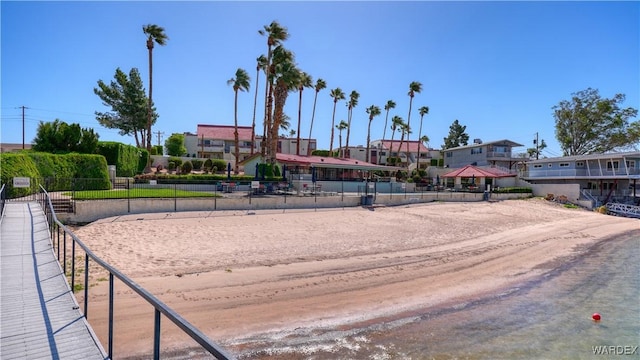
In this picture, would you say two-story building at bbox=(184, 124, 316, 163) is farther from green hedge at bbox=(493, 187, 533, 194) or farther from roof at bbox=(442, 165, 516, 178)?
green hedge at bbox=(493, 187, 533, 194)

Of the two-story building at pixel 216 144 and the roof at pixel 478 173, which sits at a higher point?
the two-story building at pixel 216 144

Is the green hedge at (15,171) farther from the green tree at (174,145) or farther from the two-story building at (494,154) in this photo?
the two-story building at (494,154)

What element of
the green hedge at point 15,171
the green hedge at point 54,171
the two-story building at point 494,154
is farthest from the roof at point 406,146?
the green hedge at point 15,171

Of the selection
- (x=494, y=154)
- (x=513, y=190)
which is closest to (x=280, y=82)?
(x=513, y=190)

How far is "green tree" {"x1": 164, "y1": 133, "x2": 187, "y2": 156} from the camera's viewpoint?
58.9 metres

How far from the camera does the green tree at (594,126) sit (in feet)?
169

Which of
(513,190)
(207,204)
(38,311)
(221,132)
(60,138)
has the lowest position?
(38,311)

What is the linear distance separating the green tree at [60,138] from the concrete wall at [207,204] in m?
14.0

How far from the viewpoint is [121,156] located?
116 feet

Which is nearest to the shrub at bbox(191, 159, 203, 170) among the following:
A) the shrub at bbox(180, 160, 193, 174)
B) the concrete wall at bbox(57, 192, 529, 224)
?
the shrub at bbox(180, 160, 193, 174)

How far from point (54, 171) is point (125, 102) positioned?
3058cm

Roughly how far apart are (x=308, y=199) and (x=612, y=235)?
21.0 meters

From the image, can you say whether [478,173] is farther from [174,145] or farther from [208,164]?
[174,145]

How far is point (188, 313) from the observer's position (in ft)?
28.6
